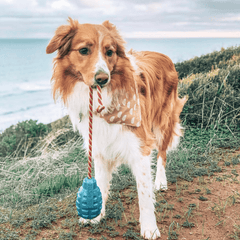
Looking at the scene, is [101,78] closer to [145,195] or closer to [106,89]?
[106,89]

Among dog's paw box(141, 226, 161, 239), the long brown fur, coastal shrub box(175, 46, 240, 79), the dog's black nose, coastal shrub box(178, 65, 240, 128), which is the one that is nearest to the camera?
the dog's black nose

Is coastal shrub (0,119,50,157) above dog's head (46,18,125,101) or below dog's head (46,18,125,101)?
below

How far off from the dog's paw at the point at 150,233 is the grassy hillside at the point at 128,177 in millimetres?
106

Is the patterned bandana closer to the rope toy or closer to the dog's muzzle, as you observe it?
the rope toy

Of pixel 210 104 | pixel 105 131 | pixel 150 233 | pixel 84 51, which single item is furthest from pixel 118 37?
pixel 210 104

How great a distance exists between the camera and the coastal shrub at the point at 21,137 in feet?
22.7

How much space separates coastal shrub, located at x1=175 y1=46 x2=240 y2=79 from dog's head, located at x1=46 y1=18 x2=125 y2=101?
20.8ft

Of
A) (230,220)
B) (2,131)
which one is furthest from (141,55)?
(2,131)

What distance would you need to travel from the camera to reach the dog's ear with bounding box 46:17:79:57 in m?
2.68

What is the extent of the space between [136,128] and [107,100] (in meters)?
0.44

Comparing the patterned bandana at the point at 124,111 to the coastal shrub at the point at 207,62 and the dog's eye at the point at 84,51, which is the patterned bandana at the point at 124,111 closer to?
the dog's eye at the point at 84,51

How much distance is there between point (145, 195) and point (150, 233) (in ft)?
1.33

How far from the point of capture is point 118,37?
2.88 meters

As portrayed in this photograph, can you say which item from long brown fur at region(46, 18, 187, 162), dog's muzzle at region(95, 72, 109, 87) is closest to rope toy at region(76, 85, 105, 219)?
dog's muzzle at region(95, 72, 109, 87)
